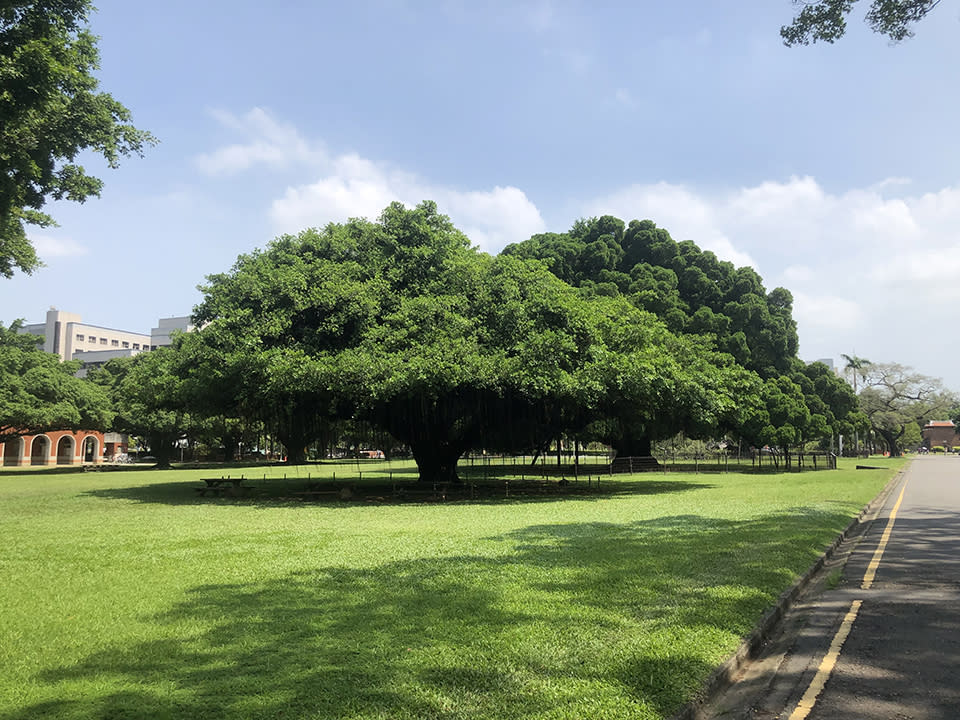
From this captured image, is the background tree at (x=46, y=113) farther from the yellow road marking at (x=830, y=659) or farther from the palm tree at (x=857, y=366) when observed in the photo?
the palm tree at (x=857, y=366)

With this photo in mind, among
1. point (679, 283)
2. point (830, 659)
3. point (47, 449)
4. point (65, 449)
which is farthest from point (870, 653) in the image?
point (65, 449)

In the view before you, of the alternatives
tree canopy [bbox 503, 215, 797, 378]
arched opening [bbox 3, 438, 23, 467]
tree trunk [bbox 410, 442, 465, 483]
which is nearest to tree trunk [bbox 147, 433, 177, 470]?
arched opening [bbox 3, 438, 23, 467]

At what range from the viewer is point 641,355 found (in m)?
23.2

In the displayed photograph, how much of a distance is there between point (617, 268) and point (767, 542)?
127ft

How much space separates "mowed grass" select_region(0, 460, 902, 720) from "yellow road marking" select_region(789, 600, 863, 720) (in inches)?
27.3

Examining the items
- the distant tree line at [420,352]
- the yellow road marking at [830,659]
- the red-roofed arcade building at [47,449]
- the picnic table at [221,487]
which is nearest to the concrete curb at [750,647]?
the yellow road marking at [830,659]

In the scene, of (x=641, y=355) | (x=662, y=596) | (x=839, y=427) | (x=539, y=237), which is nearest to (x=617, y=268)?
(x=539, y=237)

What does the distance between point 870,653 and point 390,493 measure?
1969cm

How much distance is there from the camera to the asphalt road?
4.73 metres

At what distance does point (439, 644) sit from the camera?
18.9ft

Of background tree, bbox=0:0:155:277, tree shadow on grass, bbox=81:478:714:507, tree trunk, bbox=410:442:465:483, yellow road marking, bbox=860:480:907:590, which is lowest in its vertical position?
tree shadow on grass, bbox=81:478:714:507

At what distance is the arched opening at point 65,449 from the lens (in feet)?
237

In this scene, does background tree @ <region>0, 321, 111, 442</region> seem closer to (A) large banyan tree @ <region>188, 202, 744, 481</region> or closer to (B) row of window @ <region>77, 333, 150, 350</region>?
(A) large banyan tree @ <region>188, 202, 744, 481</region>

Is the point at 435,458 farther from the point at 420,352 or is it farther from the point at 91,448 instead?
the point at 91,448
